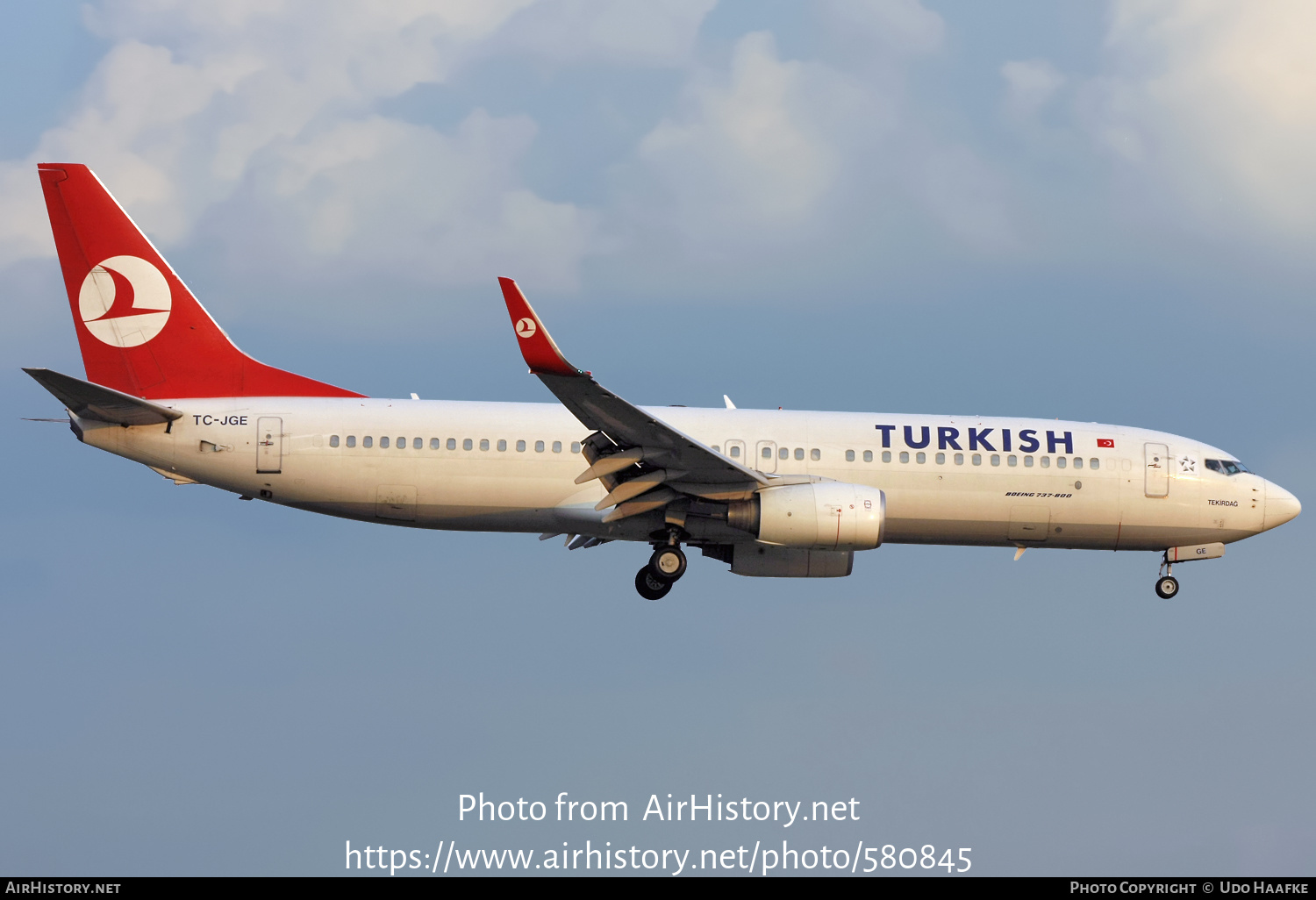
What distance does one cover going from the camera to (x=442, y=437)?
26.5m

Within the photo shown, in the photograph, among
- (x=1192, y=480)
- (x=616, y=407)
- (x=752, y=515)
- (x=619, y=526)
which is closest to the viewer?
(x=616, y=407)

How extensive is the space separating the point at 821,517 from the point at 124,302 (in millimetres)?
14222

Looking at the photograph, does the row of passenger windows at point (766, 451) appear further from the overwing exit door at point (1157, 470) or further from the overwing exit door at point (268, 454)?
the overwing exit door at point (1157, 470)

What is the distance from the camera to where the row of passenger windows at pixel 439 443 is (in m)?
26.4

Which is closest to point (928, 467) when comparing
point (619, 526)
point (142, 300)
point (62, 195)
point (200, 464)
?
point (619, 526)

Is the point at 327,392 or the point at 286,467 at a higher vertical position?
the point at 327,392

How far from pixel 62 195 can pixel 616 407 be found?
12.5 m

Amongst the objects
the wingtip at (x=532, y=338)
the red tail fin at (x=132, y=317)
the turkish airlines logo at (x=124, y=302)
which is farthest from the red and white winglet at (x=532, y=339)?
the turkish airlines logo at (x=124, y=302)

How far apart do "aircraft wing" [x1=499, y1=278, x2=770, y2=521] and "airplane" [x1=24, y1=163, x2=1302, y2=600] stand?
57 millimetres

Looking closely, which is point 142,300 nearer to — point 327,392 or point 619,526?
point 327,392

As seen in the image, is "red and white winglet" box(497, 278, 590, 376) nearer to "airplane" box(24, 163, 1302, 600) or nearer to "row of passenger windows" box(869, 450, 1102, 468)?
"airplane" box(24, 163, 1302, 600)

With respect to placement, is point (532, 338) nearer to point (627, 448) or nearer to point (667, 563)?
point (627, 448)

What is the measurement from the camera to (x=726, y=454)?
26.9 m

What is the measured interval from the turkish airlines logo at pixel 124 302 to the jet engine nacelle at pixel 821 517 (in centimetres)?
1248
